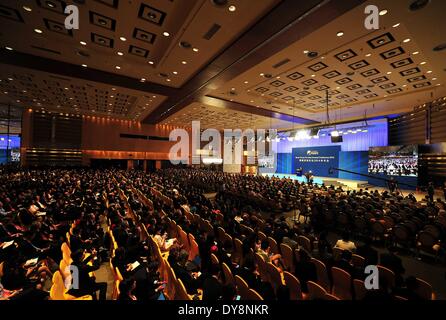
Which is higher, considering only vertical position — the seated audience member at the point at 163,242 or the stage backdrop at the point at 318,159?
the stage backdrop at the point at 318,159

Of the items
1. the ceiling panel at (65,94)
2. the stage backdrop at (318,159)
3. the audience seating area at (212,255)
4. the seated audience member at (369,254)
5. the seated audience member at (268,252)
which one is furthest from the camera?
the stage backdrop at (318,159)

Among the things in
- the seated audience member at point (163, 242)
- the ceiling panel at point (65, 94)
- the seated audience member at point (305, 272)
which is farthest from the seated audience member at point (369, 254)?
the ceiling panel at point (65, 94)

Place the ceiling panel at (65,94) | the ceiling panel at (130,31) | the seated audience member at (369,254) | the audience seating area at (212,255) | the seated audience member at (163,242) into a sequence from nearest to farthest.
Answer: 1. the audience seating area at (212,255)
2. the seated audience member at (369,254)
3. the seated audience member at (163,242)
4. the ceiling panel at (130,31)
5. the ceiling panel at (65,94)

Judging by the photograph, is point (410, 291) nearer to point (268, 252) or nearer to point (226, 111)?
point (268, 252)

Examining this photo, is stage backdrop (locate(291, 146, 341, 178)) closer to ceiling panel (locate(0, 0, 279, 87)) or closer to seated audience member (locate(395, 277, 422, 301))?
ceiling panel (locate(0, 0, 279, 87))

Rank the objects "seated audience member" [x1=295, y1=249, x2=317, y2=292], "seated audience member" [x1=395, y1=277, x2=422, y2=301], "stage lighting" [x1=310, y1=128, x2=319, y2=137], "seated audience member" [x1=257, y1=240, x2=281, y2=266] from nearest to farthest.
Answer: "seated audience member" [x1=395, y1=277, x2=422, y2=301], "seated audience member" [x1=295, y1=249, x2=317, y2=292], "seated audience member" [x1=257, y1=240, x2=281, y2=266], "stage lighting" [x1=310, y1=128, x2=319, y2=137]

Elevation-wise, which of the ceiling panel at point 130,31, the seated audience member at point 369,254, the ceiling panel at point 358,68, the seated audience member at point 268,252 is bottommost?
the seated audience member at point 268,252

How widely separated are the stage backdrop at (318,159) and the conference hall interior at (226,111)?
25.8 ft

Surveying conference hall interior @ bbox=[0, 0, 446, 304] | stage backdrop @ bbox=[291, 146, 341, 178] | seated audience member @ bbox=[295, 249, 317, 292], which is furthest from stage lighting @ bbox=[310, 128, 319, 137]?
stage backdrop @ bbox=[291, 146, 341, 178]

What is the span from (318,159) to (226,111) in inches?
665

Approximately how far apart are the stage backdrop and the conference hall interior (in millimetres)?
7852

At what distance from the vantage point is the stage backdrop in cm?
2747

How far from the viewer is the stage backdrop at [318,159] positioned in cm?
2747

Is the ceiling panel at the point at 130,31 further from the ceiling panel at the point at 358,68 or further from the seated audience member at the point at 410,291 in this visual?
the seated audience member at the point at 410,291
